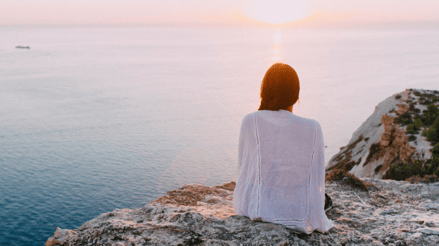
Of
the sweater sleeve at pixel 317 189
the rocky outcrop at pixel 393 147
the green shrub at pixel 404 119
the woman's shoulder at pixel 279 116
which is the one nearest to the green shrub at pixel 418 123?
the rocky outcrop at pixel 393 147

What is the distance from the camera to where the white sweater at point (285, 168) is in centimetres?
472

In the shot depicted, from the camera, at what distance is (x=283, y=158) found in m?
4.77

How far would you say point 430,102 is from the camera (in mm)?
23312

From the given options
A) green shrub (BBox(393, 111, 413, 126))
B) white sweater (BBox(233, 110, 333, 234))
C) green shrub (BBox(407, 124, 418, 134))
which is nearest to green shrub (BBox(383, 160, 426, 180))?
green shrub (BBox(407, 124, 418, 134))

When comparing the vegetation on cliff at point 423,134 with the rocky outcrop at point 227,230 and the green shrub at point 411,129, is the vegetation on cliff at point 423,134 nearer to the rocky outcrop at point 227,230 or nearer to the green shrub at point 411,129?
the green shrub at point 411,129

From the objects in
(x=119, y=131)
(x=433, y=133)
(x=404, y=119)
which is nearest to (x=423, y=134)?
(x=433, y=133)

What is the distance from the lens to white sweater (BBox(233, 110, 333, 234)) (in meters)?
4.72

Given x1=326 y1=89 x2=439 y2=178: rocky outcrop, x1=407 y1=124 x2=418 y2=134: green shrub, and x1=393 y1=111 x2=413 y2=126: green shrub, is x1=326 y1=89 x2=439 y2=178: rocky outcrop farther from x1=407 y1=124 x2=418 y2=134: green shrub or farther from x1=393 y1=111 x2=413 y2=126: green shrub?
x1=407 y1=124 x2=418 y2=134: green shrub

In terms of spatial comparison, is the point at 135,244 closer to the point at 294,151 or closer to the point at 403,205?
the point at 294,151

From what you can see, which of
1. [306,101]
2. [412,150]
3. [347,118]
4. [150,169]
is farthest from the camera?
[306,101]

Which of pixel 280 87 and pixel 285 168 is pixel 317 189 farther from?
pixel 280 87

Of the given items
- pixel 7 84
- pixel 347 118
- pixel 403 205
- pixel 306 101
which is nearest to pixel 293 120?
pixel 403 205

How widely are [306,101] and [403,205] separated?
2594 inches

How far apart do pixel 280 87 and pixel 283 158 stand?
0.98 metres
